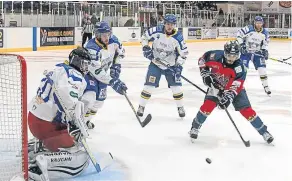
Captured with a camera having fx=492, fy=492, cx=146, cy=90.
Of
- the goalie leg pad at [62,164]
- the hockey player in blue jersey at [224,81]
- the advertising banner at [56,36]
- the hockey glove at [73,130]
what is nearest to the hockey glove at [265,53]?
the hockey player in blue jersey at [224,81]

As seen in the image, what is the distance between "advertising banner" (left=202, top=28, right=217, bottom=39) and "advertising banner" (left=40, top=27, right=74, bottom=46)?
7.38 metres

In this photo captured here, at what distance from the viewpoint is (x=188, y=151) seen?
380cm

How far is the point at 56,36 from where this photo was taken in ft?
43.9

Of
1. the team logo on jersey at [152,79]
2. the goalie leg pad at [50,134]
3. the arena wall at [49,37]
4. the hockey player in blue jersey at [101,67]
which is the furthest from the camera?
A: the arena wall at [49,37]

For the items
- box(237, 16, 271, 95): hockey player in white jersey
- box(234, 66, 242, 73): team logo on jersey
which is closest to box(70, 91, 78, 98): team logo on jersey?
box(234, 66, 242, 73): team logo on jersey

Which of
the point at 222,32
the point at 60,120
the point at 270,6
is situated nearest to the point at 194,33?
the point at 222,32

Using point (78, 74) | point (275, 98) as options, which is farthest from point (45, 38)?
point (78, 74)

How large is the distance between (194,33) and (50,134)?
53.6ft

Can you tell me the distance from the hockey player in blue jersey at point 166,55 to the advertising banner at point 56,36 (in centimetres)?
833

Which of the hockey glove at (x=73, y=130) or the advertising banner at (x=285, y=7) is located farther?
the advertising banner at (x=285, y=7)

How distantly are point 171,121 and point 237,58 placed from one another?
1344 millimetres

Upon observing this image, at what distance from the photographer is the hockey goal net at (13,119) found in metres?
2.71

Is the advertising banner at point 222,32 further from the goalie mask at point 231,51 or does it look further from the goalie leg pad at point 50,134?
the goalie leg pad at point 50,134

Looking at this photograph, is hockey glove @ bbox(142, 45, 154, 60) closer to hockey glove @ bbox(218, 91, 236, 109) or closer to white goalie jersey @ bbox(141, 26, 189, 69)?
white goalie jersey @ bbox(141, 26, 189, 69)
